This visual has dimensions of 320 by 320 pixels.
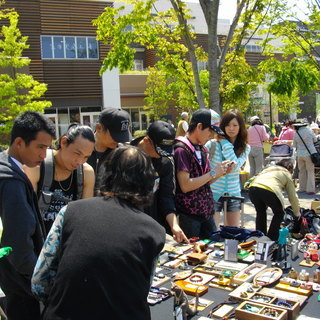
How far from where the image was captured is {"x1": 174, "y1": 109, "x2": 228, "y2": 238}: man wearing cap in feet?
10.3

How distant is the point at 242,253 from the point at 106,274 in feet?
5.19

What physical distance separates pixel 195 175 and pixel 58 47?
20.0 m

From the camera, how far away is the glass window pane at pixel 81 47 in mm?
21672

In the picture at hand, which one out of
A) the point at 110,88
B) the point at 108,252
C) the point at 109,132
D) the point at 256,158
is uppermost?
the point at 110,88

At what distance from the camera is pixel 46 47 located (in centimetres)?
→ 2098

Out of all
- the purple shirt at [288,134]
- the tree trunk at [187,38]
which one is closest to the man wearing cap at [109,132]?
the tree trunk at [187,38]

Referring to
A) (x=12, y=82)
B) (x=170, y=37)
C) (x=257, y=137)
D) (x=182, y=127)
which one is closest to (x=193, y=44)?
(x=170, y=37)

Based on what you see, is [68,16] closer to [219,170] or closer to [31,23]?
[31,23]

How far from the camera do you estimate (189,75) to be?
7875 mm

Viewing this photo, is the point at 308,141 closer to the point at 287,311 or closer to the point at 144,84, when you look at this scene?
the point at 287,311

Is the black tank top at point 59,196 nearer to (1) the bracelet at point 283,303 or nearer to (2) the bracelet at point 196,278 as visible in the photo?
(2) the bracelet at point 196,278

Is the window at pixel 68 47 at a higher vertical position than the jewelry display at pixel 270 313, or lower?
higher

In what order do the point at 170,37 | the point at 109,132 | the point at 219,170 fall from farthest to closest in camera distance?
1. the point at 170,37
2. the point at 219,170
3. the point at 109,132

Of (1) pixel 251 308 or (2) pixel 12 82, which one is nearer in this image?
(1) pixel 251 308
